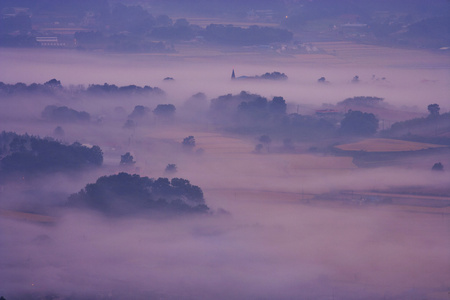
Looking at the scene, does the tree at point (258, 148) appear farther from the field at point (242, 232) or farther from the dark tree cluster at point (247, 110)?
the dark tree cluster at point (247, 110)

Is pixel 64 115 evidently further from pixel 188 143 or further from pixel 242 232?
pixel 242 232

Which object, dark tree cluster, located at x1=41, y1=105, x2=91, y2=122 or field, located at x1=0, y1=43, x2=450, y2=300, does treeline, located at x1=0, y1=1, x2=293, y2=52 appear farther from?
field, located at x1=0, y1=43, x2=450, y2=300

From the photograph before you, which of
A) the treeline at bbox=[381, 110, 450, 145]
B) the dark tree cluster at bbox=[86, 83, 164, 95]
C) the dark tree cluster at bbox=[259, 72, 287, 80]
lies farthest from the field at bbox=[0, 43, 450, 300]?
the dark tree cluster at bbox=[259, 72, 287, 80]

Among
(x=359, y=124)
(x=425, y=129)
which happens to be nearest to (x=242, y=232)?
(x=359, y=124)

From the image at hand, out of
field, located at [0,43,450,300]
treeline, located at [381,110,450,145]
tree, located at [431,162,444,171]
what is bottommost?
field, located at [0,43,450,300]

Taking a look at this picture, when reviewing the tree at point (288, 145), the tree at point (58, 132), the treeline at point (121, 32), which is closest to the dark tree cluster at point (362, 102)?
the tree at point (288, 145)

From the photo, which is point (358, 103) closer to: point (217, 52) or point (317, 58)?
point (317, 58)
